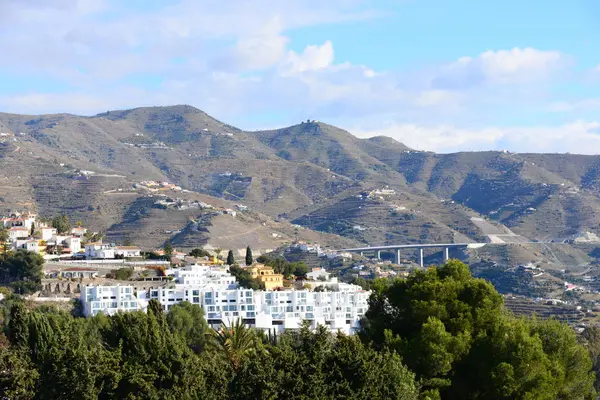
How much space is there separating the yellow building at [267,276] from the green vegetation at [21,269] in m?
17.0

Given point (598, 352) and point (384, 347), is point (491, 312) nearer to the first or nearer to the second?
point (384, 347)

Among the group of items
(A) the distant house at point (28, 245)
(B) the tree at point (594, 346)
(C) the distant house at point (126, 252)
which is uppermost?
(A) the distant house at point (28, 245)

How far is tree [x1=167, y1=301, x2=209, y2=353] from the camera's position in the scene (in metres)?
52.9

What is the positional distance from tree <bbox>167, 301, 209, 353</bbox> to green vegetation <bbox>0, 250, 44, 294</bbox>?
49.5ft

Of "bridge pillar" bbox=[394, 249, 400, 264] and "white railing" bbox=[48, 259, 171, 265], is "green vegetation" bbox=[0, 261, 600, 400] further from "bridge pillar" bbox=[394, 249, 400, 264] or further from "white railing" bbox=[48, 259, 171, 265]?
"bridge pillar" bbox=[394, 249, 400, 264]

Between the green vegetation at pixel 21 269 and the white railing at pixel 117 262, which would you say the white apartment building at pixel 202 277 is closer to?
the white railing at pixel 117 262

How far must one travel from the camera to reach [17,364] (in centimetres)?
3173

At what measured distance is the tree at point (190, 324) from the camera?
5288 centimetres

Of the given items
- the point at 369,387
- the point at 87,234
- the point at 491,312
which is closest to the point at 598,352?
the point at 491,312

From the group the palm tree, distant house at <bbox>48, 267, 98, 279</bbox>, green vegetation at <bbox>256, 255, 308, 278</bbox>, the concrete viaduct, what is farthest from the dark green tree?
the concrete viaduct

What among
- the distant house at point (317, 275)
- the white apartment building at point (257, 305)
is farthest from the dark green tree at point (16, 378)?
the distant house at point (317, 275)

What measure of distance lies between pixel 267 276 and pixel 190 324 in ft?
87.9

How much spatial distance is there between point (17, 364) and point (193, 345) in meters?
21.2

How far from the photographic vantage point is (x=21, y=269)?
72.3 m
